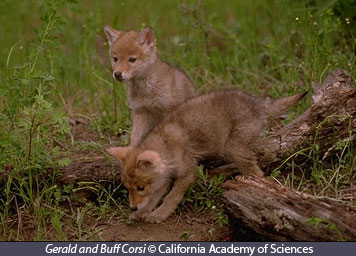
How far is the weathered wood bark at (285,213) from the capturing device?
4.07 meters

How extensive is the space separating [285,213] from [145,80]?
237 cm

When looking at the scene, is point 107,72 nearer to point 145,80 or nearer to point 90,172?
point 145,80

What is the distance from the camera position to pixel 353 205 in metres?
4.82

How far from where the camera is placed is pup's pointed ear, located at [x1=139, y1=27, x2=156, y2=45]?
20.0ft

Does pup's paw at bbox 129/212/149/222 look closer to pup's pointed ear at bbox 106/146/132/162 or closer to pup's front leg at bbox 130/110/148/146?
pup's pointed ear at bbox 106/146/132/162

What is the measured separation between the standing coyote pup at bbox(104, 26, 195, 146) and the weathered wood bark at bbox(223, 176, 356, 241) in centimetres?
159

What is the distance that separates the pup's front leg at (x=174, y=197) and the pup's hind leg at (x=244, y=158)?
394 mm

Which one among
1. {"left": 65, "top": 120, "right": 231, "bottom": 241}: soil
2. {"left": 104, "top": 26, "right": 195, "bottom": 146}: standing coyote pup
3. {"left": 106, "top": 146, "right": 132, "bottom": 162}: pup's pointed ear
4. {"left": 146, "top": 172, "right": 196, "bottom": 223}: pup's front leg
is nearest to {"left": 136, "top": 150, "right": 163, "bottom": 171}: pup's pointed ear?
{"left": 106, "top": 146, "right": 132, "bottom": 162}: pup's pointed ear

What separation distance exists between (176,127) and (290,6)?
3534 millimetres

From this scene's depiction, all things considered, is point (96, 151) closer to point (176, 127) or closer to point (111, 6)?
point (176, 127)

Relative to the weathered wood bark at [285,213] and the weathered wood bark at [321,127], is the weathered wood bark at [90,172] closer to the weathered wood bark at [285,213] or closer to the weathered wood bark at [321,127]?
the weathered wood bark at [285,213]

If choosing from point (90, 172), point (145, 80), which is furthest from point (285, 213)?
point (145, 80)

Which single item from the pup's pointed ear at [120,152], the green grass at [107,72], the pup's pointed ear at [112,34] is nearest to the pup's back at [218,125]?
the pup's pointed ear at [120,152]

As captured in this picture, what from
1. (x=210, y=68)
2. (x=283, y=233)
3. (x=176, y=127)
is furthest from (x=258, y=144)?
(x=210, y=68)
